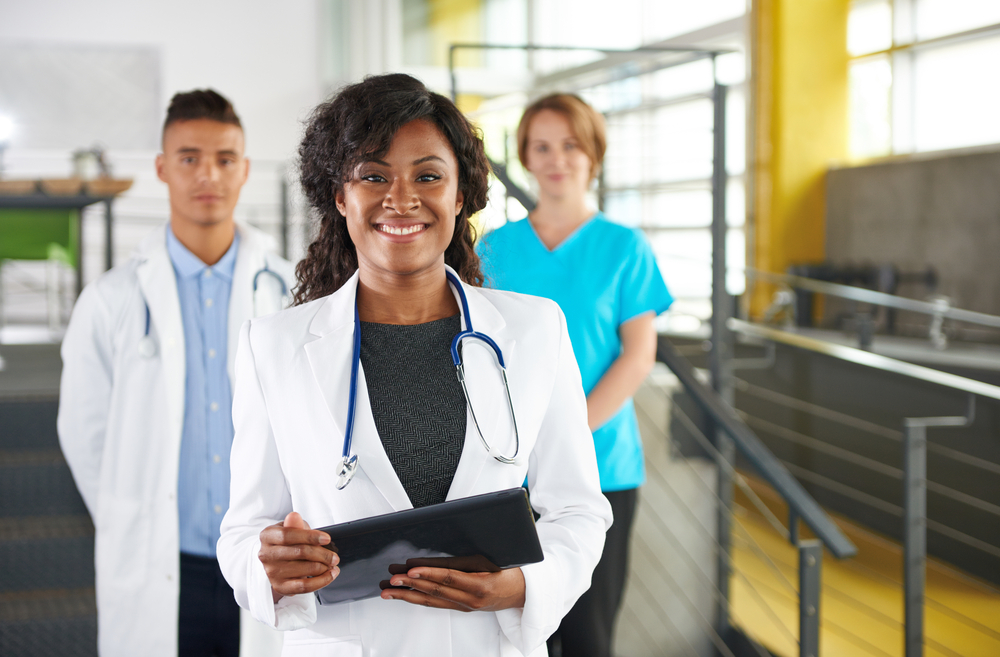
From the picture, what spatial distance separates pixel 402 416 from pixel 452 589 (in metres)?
0.20

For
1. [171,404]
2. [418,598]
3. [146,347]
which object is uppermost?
[146,347]

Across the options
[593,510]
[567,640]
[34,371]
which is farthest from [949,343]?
[34,371]

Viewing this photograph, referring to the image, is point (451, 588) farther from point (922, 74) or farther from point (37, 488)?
point (922, 74)

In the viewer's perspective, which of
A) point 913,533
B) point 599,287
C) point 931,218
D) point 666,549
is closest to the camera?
point 599,287

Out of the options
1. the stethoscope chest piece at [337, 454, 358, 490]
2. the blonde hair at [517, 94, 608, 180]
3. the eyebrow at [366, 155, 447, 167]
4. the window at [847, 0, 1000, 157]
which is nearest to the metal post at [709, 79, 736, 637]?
the blonde hair at [517, 94, 608, 180]

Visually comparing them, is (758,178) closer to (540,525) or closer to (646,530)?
(646,530)

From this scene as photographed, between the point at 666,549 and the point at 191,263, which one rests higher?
the point at 191,263

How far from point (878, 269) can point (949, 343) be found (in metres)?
0.64

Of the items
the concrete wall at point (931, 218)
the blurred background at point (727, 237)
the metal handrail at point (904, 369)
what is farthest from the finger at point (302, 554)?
the concrete wall at point (931, 218)

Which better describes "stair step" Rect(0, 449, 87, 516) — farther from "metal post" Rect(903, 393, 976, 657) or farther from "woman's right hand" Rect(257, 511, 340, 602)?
"metal post" Rect(903, 393, 976, 657)

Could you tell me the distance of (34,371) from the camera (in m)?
2.98

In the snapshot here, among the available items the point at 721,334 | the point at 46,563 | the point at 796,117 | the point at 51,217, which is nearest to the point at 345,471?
the point at 721,334

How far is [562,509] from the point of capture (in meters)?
0.96

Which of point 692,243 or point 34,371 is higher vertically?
point 692,243
